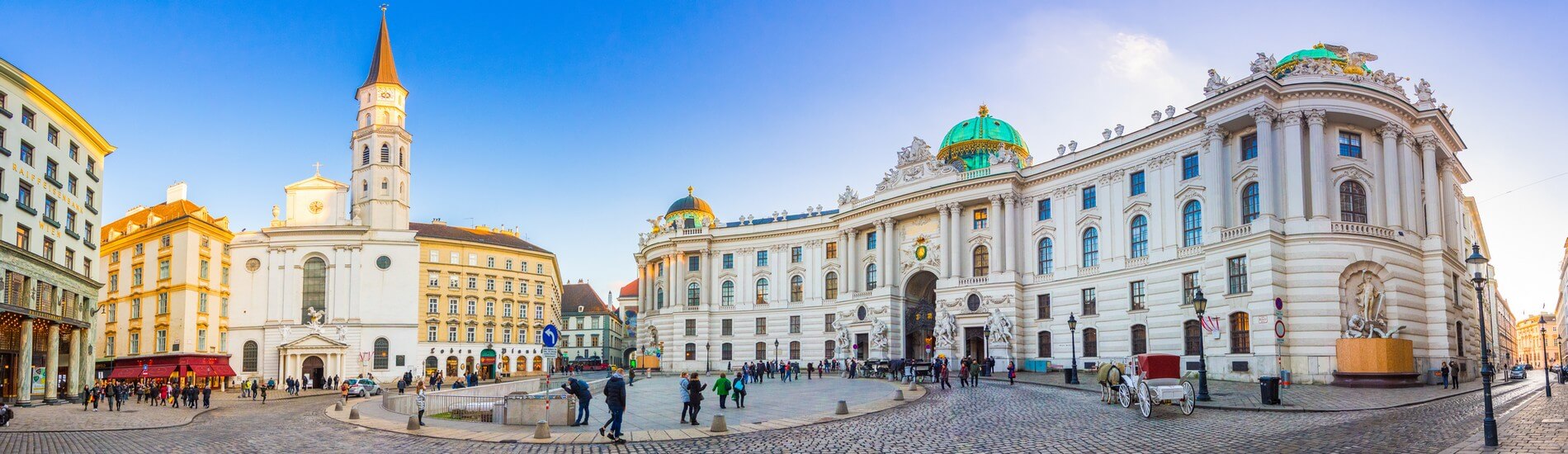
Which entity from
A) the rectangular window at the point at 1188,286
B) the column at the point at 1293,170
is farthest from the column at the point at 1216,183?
the column at the point at 1293,170

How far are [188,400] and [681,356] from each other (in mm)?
39890

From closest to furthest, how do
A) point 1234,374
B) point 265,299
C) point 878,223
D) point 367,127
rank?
point 1234,374 → point 878,223 → point 265,299 → point 367,127

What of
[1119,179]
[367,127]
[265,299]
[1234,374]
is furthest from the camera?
[367,127]

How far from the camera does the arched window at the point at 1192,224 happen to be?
4688 cm

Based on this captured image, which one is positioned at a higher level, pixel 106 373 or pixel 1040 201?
pixel 1040 201

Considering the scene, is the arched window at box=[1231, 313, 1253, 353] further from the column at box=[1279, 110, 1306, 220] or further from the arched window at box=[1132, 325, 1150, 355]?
the arched window at box=[1132, 325, 1150, 355]

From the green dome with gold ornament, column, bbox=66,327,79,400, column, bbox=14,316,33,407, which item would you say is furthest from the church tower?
the green dome with gold ornament

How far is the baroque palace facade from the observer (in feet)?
132

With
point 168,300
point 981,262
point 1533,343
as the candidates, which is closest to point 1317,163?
point 981,262

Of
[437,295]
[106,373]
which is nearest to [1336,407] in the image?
[437,295]

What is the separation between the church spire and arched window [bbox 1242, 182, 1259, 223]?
2443 inches

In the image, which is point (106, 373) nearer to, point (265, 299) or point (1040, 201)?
point (265, 299)

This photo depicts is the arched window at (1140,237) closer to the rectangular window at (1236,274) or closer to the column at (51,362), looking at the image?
the rectangular window at (1236,274)

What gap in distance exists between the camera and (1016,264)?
57.8 metres
